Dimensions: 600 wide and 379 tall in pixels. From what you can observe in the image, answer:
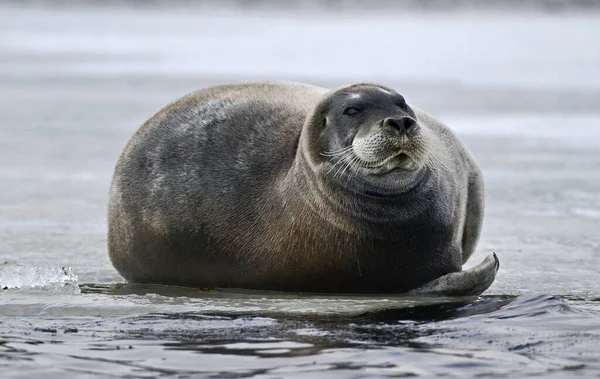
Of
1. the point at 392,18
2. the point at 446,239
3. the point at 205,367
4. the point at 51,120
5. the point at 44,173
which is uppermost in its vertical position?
the point at 392,18

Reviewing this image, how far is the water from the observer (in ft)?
15.8

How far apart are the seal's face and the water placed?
647mm

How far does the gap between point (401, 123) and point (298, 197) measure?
2.38 feet

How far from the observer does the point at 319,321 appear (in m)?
5.46

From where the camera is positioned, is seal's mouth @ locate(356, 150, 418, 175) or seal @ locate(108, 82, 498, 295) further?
seal @ locate(108, 82, 498, 295)

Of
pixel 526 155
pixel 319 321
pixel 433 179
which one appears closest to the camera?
pixel 319 321

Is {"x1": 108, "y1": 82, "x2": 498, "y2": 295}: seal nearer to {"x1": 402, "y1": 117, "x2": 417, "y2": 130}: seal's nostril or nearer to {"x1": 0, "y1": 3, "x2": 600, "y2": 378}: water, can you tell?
{"x1": 402, "y1": 117, "x2": 417, "y2": 130}: seal's nostril

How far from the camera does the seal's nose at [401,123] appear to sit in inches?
233

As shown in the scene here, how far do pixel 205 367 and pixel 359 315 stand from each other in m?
1.14

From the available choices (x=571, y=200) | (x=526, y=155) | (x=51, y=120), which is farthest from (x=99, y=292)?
(x=51, y=120)

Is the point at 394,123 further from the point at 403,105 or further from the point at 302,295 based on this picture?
the point at 302,295

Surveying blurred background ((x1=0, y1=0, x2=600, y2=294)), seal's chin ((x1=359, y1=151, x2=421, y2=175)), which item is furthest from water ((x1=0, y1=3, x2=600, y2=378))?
seal's chin ((x1=359, y1=151, x2=421, y2=175))

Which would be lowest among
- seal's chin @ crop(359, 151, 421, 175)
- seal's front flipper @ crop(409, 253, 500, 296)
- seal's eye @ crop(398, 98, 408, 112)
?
seal's front flipper @ crop(409, 253, 500, 296)

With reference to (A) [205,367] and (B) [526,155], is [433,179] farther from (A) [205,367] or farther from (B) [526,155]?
(B) [526,155]
